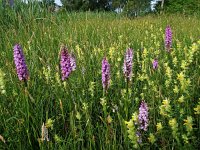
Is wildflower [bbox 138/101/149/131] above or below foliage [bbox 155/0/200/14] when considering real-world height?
Result: below

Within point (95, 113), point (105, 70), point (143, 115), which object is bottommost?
point (95, 113)

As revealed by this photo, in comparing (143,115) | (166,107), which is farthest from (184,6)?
(143,115)

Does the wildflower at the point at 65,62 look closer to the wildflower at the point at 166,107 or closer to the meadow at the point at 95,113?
the meadow at the point at 95,113

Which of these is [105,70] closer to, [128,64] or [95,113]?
[128,64]

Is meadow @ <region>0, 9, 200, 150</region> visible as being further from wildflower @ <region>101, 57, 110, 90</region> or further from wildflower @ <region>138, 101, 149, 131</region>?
wildflower @ <region>101, 57, 110, 90</region>

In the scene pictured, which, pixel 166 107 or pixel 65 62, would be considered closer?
pixel 166 107

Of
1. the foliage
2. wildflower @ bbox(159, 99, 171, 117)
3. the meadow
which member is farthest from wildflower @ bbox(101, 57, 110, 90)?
the foliage

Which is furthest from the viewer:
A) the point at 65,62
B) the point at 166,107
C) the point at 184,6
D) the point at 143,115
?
the point at 184,6

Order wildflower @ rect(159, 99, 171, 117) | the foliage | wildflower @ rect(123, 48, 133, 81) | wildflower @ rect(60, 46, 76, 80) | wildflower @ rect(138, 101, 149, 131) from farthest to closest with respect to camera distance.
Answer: the foliage < wildflower @ rect(123, 48, 133, 81) < wildflower @ rect(60, 46, 76, 80) < wildflower @ rect(159, 99, 171, 117) < wildflower @ rect(138, 101, 149, 131)

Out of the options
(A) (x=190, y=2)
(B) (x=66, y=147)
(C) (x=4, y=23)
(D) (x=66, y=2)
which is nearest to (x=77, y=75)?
(B) (x=66, y=147)

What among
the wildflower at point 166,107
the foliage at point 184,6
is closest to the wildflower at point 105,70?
the wildflower at point 166,107

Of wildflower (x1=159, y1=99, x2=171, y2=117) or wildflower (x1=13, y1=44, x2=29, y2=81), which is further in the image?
Result: wildflower (x1=13, y1=44, x2=29, y2=81)

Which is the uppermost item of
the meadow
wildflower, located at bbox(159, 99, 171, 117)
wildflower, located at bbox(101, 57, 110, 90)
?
wildflower, located at bbox(101, 57, 110, 90)

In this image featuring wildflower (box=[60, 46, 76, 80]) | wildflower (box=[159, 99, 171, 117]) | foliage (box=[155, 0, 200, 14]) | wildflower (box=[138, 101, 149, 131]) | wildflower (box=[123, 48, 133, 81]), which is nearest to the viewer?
wildflower (box=[138, 101, 149, 131])
